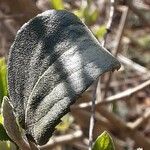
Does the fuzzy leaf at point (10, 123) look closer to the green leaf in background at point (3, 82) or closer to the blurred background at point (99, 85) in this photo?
the green leaf in background at point (3, 82)

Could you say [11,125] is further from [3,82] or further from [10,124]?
[3,82]

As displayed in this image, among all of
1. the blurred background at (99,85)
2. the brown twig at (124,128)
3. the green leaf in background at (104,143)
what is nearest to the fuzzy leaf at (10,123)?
the green leaf in background at (104,143)

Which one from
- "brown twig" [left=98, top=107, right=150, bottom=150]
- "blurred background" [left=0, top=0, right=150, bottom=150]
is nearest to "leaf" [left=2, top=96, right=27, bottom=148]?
"blurred background" [left=0, top=0, right=150, bottom=150]

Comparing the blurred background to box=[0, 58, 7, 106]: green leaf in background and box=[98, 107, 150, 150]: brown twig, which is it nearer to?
box=[98, 107, 150, 150]: brown twig

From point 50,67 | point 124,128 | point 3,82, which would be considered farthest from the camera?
point 124,128

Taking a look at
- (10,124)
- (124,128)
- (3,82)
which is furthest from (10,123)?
(124,128)

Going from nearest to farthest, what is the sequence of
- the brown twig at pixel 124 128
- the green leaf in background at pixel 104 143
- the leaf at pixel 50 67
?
the leaf at pixel 50 67 → the green leaf in background at pixel 104 143 → the brown twig at pixel 124 128

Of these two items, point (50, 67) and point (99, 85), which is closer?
point (50, 67)

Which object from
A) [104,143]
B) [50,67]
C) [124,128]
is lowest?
[124,128]
